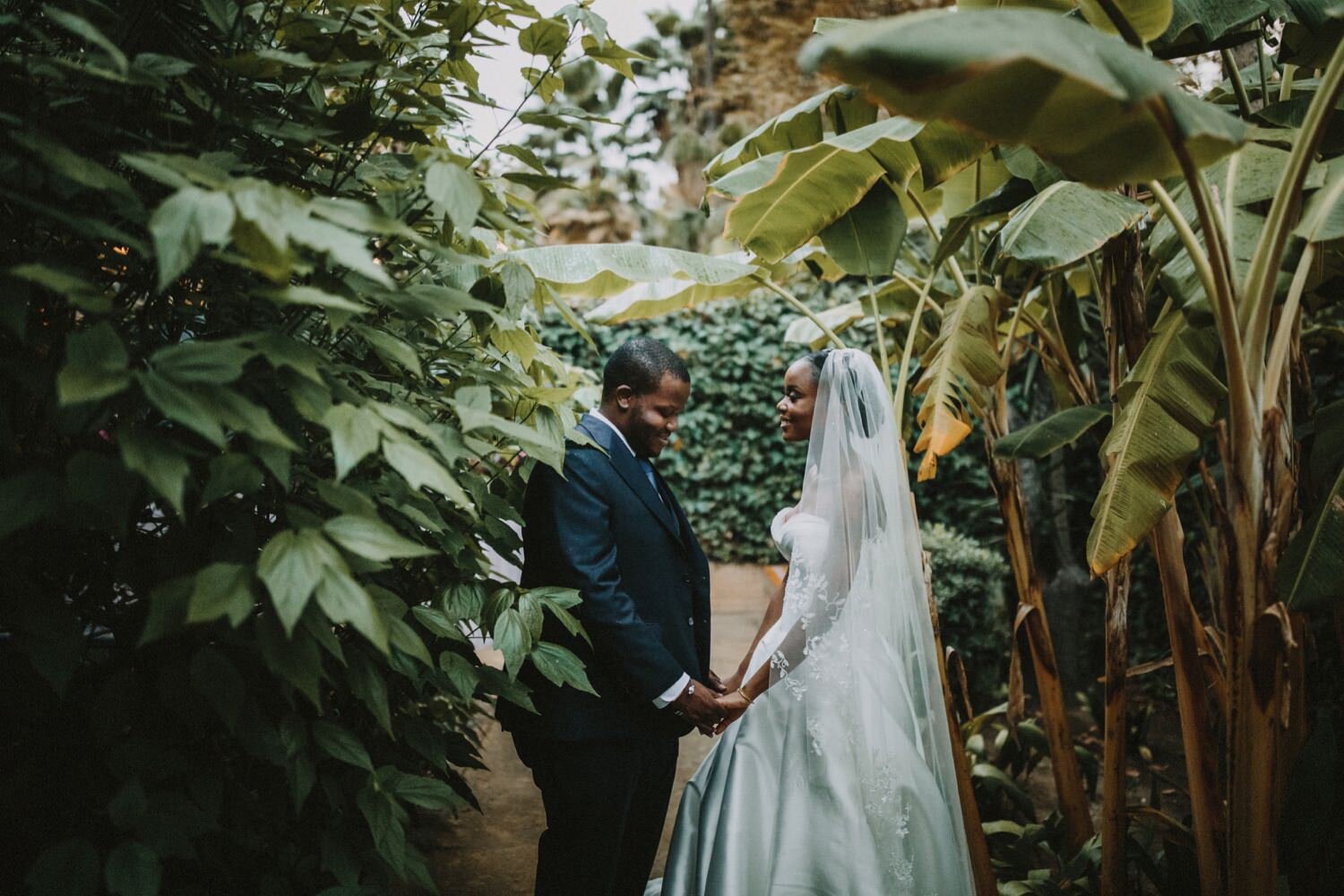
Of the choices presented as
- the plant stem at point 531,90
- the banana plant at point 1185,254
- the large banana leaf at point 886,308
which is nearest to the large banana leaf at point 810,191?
the banana plant at point 1185,254

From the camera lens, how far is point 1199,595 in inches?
234

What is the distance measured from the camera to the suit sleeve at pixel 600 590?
239cm

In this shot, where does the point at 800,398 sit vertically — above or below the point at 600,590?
above

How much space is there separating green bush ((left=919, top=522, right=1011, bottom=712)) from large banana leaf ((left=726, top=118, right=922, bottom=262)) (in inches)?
115

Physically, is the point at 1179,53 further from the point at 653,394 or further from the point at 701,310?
the point at 701,310

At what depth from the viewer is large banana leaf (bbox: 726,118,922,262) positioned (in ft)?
9.40

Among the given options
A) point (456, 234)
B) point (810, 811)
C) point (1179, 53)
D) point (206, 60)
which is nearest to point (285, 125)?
point (206, 60)

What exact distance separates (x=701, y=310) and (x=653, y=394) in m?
5.27

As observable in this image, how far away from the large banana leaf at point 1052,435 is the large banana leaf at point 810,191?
3.40 feet

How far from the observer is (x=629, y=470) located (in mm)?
2572

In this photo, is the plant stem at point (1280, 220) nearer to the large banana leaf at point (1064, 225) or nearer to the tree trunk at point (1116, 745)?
the large banana leaf at point (1064, 225)

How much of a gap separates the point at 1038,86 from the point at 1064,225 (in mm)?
1028

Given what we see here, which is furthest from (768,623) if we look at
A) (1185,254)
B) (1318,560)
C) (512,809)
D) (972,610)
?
(972,610)

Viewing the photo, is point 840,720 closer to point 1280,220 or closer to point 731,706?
point 731,706
